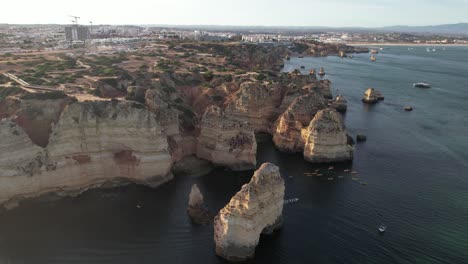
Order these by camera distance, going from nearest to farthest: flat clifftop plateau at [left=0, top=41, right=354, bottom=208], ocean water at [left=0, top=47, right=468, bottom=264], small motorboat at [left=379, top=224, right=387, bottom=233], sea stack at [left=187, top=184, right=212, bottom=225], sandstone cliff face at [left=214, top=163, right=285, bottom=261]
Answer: sandstone cliff face at [left=214, top=163, right=285, bottom=261] < ocean water at [left=0, top=47, right=468, bottom=264] < small motorboat at [left=379, top=224, right=387, bottom=233] < sea stack at [left=187, top=184, right=212, bottom=225] < flat clifftop plateau at [left=0, top=41, right=354, bottom=208]

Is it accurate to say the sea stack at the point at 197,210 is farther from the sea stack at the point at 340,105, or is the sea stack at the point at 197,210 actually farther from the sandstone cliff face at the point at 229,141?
Answer: the sea stack at the point at 340,105

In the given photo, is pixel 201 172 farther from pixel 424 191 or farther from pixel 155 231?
pixel 424 191

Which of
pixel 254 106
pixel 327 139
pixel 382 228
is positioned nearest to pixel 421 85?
pixel 254 106

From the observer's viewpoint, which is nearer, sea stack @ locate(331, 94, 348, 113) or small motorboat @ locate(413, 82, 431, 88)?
sea stack @ locate(331, 94, 348, 113)

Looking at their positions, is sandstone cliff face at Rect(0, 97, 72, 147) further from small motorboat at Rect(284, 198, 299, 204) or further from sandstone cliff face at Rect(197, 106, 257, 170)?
small motorboat at Rect(284, 198, 299, 204)

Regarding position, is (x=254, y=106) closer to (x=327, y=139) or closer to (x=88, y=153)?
(x=327, y=139)

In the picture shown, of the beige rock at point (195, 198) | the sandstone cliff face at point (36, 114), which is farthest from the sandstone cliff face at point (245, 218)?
the sandstone cliff face at point (36, 114)

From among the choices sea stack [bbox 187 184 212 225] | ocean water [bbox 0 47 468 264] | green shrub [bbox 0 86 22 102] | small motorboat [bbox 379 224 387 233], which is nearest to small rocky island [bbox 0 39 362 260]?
sea stack [bbox 187 184 212 225]
